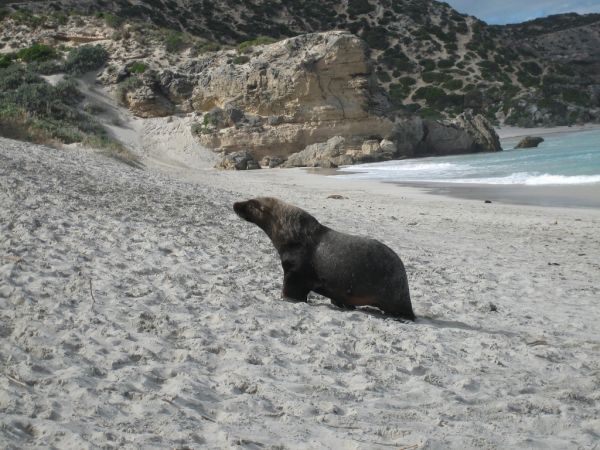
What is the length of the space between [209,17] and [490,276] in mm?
56816

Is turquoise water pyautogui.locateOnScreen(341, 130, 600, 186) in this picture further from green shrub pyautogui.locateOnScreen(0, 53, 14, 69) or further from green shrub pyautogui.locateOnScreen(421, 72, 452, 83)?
green shrub pyautogui.locateOnScreen(421, 72, 452, 83)

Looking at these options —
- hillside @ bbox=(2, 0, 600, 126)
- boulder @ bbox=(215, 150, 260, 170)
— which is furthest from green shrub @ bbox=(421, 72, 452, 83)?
boulder @ bbox=(215, 150, 260, 170)

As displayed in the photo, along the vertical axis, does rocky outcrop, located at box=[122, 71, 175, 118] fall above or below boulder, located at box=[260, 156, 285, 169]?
above

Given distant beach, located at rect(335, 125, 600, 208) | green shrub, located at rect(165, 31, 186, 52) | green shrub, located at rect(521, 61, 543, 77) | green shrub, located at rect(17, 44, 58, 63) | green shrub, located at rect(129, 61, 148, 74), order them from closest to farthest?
distant beach, located at rect(335, 125, 600, 208) < green shrub, located at rect(129, 61, 148, 74) < green shrub, located at rect(17, 44, 58, 63) < green shrub, located at rect(165, 31, 186, 52) < green shrub, located at rect(521, 61, 543, 77)

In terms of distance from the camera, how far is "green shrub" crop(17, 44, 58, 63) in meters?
34.8

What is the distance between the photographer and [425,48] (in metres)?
67.9

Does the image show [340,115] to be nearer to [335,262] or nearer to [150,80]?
[150,80]

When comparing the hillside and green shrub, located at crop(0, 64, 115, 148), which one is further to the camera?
the hillside

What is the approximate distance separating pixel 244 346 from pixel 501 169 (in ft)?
76.1

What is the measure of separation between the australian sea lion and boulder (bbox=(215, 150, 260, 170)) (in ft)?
75.4

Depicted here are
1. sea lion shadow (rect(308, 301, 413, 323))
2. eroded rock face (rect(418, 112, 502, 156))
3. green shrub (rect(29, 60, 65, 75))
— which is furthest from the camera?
eroded rock face (rect(418, 112, 502, 156))

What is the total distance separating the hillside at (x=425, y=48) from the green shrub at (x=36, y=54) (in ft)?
38.3

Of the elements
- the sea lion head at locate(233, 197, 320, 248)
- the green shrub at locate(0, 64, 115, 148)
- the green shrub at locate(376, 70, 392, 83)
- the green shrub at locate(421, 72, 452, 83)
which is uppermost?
the green shrub at locate(376, 70, 392, 83)

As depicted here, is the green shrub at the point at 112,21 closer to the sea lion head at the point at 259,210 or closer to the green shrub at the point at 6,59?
the green shrub at the point at 6,59
